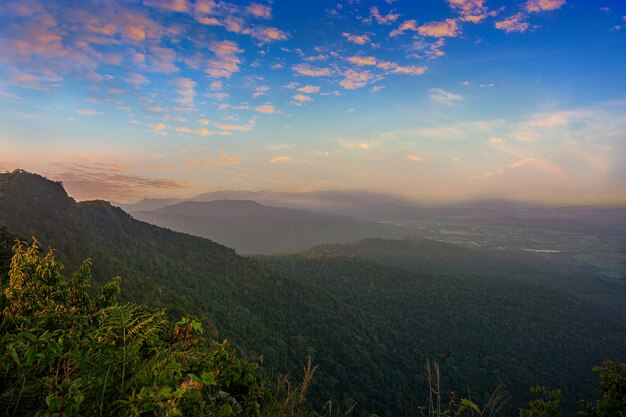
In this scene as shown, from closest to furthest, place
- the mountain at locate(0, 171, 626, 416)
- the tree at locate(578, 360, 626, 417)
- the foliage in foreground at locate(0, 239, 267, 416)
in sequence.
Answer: the foliage in foreground at locate(0, 239, 267, 416) → the tree at locate(578, 360, 626, 417) → the mountain at locate(0, 171, 626, 416)

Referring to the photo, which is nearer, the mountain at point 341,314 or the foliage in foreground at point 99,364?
the foliage in foreground at point 99,364

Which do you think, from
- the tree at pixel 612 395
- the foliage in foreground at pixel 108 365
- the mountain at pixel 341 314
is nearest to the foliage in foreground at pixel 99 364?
the foliage in foreground at pixel 108 365

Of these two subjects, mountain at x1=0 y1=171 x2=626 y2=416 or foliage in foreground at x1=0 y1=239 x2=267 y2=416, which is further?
mountain at x1=0 y1=171 x2=626 y2=416

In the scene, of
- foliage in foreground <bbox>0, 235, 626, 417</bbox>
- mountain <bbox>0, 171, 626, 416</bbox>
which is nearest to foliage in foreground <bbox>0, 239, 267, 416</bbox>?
foliage in foreground <bbox>0, 235, 626, 417</bbox>

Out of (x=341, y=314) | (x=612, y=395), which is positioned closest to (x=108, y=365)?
(x=612, y=395)

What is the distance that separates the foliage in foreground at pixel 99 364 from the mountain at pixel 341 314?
3417 centimetres

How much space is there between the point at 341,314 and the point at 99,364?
86.4 m

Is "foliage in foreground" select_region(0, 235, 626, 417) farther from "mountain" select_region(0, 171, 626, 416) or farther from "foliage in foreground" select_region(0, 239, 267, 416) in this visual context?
"mountain" select_region(0, 171, 626, 416)

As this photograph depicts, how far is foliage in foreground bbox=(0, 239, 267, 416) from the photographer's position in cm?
262

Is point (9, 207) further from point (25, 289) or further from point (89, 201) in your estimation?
point (25, 289)

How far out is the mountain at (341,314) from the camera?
50.6 m

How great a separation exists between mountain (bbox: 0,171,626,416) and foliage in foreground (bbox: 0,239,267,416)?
34166mm

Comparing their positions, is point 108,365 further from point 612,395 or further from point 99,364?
point 612,395

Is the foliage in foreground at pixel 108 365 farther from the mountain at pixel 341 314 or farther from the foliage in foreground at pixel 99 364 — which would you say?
the mountain at pixel 341 314
